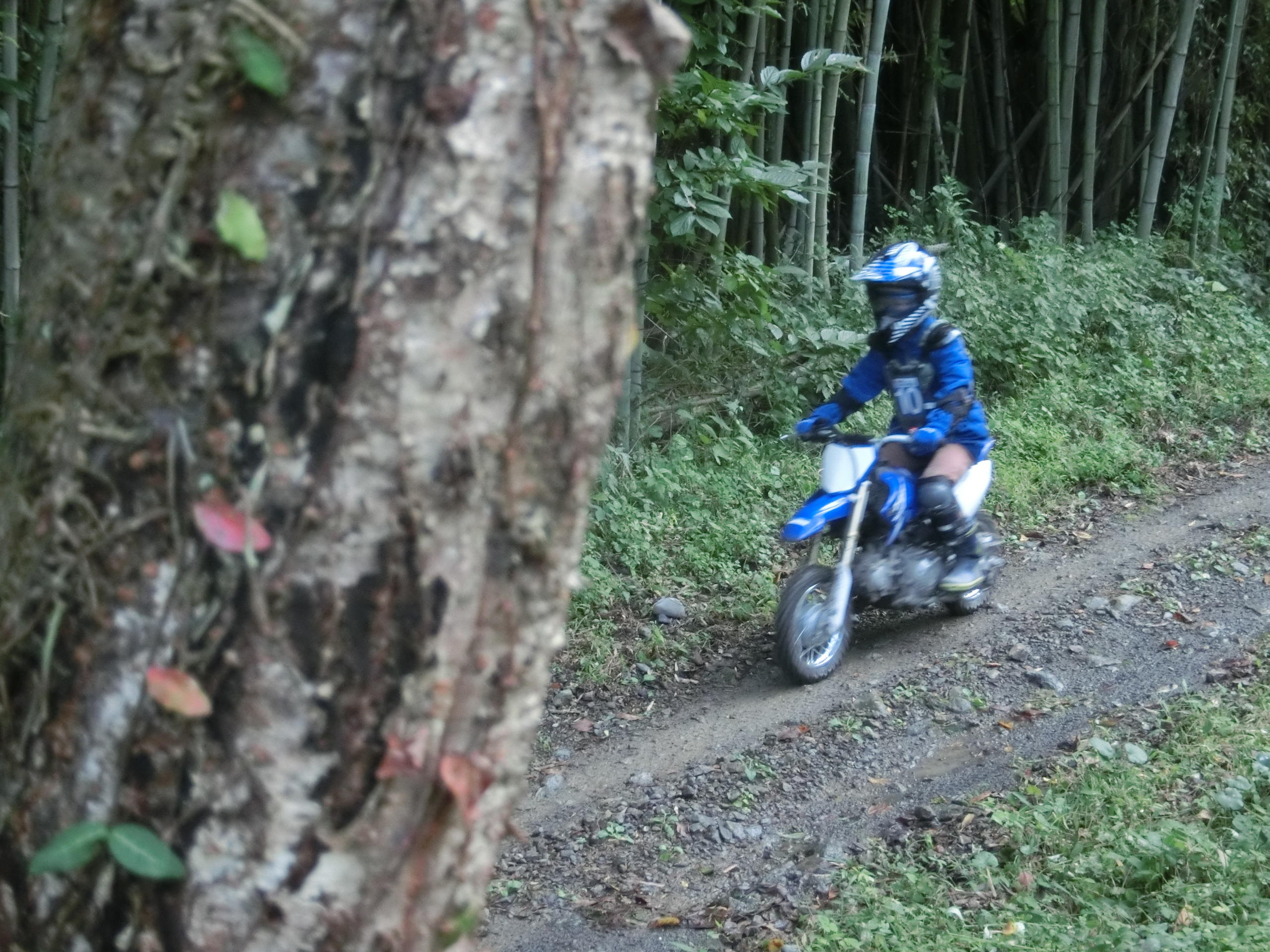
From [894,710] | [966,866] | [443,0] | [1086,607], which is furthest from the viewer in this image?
[1086,607]

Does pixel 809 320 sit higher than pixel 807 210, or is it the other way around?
pixel 807 210

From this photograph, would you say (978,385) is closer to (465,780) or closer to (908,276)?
(908,276)

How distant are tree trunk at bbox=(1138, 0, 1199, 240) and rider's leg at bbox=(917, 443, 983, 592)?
6.98 meters

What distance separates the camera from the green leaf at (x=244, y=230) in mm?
1147

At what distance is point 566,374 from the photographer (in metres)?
1.24

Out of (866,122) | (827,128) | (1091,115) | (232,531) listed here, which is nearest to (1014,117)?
(1091,115)

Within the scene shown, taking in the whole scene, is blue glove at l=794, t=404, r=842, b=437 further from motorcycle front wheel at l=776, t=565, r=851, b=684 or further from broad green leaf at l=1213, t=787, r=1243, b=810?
broad green leaf at l=1213, t=787, r=1243, b=810

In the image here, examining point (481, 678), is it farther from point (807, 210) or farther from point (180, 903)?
point (807, 210)

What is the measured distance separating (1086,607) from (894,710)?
5.02ft

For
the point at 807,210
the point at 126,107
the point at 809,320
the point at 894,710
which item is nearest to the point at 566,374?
the point at 126,107

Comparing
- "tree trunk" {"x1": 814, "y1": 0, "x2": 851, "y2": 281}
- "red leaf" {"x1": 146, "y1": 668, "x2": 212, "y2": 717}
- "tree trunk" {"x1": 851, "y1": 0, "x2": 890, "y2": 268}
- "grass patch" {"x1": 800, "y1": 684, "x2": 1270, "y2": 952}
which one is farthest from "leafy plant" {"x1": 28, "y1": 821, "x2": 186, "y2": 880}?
"tree trunk" {"x1": 851, "y1": 0, "x2": 890, "y2": 268}

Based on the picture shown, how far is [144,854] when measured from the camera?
1.18 m

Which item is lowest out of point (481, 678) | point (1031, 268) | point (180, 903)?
point (1031, 268)

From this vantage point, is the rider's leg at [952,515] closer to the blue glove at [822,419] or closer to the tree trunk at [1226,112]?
the blue glove at [822,419]
